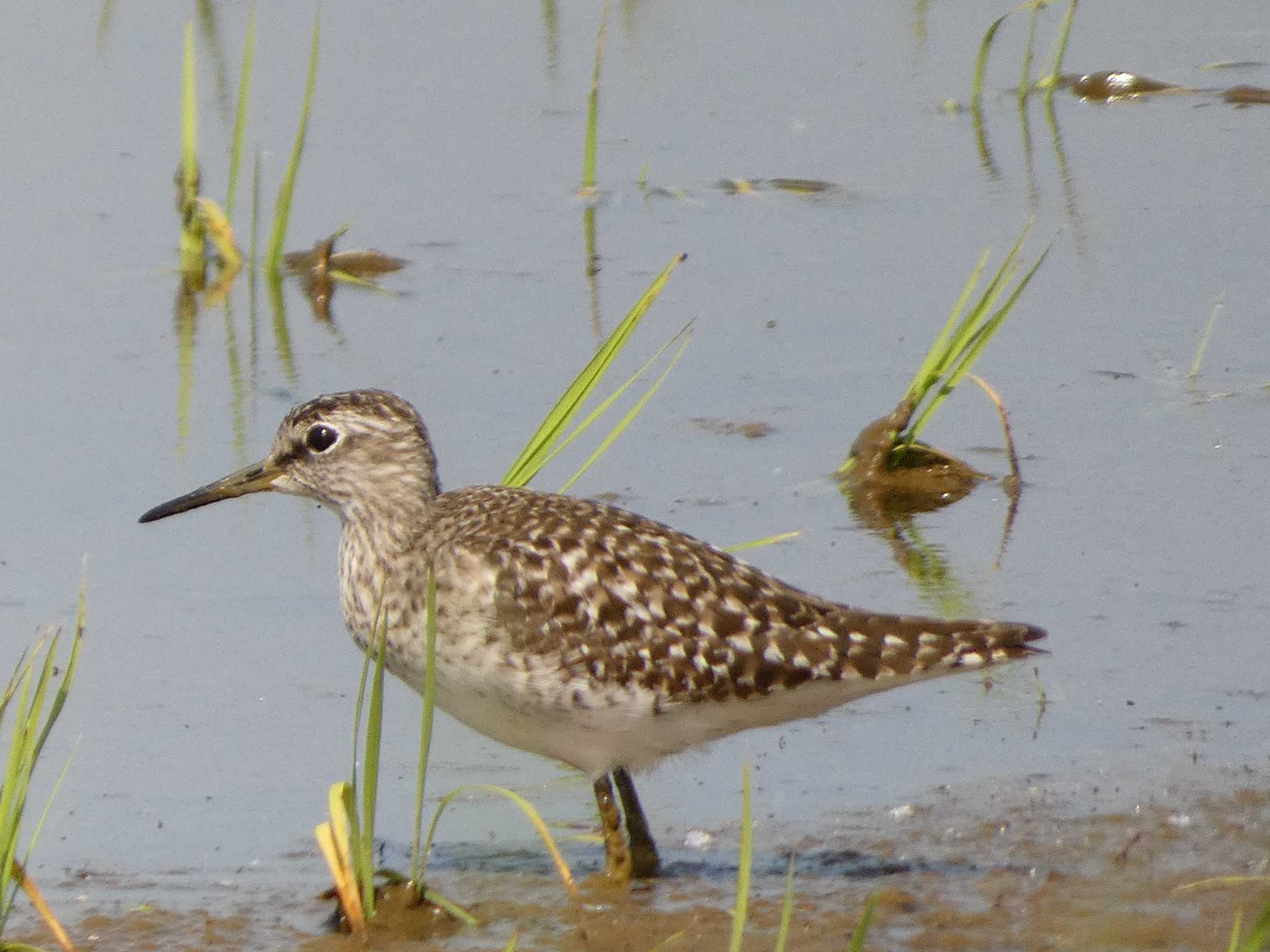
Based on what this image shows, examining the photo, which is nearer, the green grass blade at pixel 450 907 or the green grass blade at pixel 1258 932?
the green grass blade at pixel 1258 932

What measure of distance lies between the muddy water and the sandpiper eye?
28.3 inches

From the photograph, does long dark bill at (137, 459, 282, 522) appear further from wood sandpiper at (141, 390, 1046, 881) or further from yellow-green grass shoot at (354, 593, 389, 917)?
yellow-green grass shoot at (354, 593, 389, 917)

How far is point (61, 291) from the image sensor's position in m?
9.49

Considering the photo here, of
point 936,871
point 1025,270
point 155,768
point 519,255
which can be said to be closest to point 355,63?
point 519,255

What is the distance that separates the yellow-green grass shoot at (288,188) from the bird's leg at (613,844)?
372 cm

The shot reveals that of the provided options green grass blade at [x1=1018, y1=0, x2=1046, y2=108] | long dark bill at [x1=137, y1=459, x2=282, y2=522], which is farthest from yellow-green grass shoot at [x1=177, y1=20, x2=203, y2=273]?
green grass blade at [x1=1018, y1=0, x2=1046, y2=108]

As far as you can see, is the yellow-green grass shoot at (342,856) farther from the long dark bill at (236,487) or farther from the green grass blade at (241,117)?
the green grass blade at (241,117)

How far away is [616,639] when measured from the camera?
5.66m

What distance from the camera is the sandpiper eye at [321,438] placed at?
6336mm

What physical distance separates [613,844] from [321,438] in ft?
5.01

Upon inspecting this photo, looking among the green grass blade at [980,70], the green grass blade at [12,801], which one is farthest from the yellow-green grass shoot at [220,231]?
the green grass blade at [12,801]

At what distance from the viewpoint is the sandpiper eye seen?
20.8 ft

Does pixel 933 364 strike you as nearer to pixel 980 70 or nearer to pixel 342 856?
pixel 342 856

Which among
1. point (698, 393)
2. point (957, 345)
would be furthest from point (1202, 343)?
point (698, 393)
